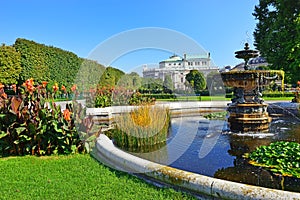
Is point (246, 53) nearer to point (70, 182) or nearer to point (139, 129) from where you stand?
point (139, 129)

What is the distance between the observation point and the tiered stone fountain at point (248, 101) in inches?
267

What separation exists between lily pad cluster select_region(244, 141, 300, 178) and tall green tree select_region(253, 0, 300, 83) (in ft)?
48.5

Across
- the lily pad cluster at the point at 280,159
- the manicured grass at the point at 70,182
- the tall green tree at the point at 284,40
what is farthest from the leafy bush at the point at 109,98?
the tall green tree at the point at 284,40

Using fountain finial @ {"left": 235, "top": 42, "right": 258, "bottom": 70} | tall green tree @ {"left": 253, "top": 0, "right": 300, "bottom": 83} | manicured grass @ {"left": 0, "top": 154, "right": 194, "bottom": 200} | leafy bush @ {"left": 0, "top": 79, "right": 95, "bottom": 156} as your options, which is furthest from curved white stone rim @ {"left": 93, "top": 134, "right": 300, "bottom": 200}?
tall green tree @ {"left": 253, "top": 0, "right": 300, "bottom": 83}

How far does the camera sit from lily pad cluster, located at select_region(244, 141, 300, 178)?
352cm

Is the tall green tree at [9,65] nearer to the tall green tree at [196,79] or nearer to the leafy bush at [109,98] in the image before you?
the leafy bush at [109,98]

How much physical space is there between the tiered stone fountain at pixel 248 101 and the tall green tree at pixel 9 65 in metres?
21.9

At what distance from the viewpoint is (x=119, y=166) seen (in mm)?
3783

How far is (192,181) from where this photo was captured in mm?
2809

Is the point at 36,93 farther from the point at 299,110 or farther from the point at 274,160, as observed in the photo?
the point at 299,110

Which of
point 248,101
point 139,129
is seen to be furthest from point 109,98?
point 139,129

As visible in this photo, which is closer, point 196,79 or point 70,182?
point 70,182

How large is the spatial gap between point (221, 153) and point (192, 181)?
6.56ft

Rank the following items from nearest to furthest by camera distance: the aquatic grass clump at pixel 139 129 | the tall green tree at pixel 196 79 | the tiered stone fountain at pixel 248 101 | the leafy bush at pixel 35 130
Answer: the leafy bush at pixel 35 130, the aquatic grass clump at pixel 139 129, the tiered stone fountain at pixel 248 101, the tall green tree at pixel 196 79
